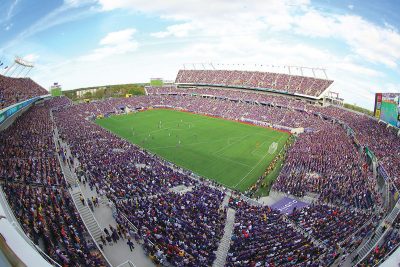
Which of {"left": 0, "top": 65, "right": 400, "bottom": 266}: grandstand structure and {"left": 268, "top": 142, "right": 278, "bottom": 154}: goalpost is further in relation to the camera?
{"left": 268, "top": 142, "right": 278, "bottom": 154}: goalpost

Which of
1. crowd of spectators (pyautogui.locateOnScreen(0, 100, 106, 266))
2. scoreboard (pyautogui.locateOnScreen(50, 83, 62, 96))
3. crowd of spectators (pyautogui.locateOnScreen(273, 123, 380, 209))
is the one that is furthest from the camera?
scoreboard (pyautogui.locateOnScreen(50, 83, 62, 96))

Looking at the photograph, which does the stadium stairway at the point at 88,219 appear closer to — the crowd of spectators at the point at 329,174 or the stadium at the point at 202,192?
the stadium at the point at 202,192

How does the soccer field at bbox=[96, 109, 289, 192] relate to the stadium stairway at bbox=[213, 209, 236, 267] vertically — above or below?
above

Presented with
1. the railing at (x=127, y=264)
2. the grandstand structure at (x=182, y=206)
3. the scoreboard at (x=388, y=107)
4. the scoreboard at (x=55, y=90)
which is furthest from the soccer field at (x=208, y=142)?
the scoreboard at (x=55, y=90)

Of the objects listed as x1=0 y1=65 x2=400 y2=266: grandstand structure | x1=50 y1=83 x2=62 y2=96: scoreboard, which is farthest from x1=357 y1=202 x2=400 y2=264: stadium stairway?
x1=50 y1=83 x2=62 y2=96: scoreboard

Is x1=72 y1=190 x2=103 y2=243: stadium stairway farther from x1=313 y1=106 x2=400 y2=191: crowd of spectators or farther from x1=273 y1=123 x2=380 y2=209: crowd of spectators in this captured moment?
x1=313 y1=106 x2=400 y2=191: crowd of spectators

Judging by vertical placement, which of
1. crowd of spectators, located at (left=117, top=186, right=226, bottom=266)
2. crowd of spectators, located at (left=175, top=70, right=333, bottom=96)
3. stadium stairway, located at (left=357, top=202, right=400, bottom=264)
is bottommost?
stadium stairway, located at (left=357, top=202, right=400, bottom=264)

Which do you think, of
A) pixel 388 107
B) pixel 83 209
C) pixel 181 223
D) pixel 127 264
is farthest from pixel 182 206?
pixel 388 107

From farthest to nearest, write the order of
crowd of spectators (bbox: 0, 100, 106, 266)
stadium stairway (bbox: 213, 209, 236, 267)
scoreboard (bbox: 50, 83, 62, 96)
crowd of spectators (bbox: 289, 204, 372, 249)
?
scoreboard (bbox: 50, 83, 62, 96) → crowd of spectators (bbox: 289, 204, 372, 249) → stadium stairway (bbox: 213, 209, 236, 267) → crowd of spectators (bbox: 0, 100, 106, 266)
